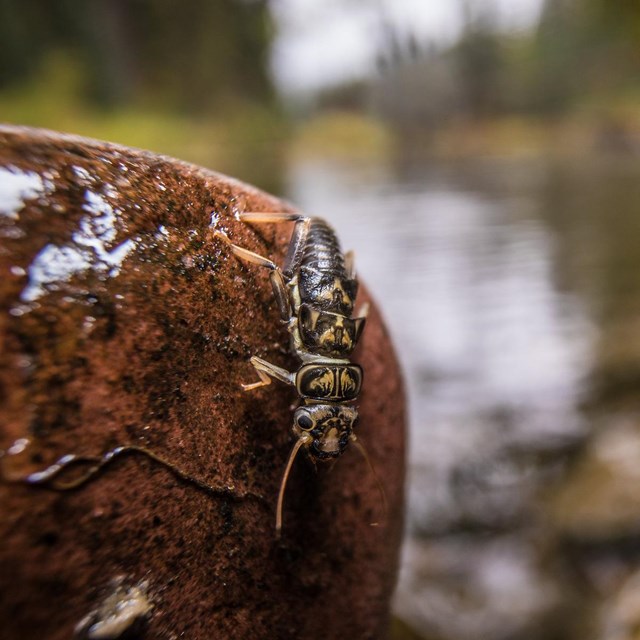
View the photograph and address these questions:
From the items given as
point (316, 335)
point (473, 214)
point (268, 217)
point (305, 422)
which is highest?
point (473, 214)

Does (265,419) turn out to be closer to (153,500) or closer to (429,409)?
(153,500)

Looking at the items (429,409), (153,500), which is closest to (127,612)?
(153,500)

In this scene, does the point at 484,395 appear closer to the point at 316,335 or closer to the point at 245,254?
the point at 316,335

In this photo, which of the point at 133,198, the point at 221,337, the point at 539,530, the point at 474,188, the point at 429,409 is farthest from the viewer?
the point at 474,188

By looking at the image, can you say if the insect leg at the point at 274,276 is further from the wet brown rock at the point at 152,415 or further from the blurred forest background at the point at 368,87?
the blurred forest background at the point at 368,87

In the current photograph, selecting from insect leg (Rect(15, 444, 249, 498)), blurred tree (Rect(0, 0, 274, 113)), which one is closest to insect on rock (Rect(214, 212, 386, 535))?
insect leg (Rect(15, 444, 249, 498))

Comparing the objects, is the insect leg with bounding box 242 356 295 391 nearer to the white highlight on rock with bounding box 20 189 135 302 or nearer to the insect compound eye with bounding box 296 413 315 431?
the insect compound eye with bounding box 296 413 315 431

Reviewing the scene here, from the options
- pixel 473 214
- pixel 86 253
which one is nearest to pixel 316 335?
pixel 86 253
